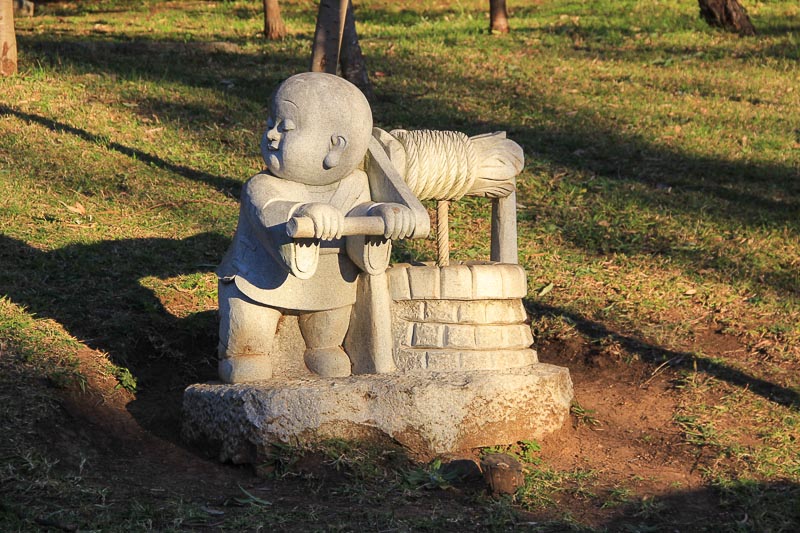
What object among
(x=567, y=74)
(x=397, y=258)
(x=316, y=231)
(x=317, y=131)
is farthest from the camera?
(x=567, y=74)

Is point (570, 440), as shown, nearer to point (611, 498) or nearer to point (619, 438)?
point (619, 438)

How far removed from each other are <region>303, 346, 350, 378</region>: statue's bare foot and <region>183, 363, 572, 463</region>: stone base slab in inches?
5.4

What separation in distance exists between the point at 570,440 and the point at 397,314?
0.92 meters

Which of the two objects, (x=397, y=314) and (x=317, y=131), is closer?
(x=317, y=131)

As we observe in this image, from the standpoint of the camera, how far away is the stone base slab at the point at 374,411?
13.3ft

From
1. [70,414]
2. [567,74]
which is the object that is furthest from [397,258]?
[567,74]

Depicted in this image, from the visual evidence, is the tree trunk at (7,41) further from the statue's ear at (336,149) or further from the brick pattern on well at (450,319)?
the brick pattern on well at (450,319)

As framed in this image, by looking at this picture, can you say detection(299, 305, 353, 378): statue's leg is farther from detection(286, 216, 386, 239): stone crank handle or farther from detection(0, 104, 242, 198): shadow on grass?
detection(0, 104, 242, 198): shadow on grass

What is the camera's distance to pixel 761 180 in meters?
7.99

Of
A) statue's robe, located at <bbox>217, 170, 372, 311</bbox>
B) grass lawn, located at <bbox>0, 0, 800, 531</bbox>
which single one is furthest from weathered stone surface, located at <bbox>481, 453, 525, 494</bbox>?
statue's robe, located at <bbox>217, 170, 372, 311</bbox>

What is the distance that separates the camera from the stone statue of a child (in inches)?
162

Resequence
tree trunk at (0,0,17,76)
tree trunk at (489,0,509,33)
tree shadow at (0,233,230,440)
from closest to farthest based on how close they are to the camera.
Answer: tree shadow at (0,233,230,440) → tree trunk at (0,0,17,76) → tree trunk at (489,0,509,33)

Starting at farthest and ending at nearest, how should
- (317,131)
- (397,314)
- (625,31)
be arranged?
1. (625,31)
2. (397,314)
3. (317,131)

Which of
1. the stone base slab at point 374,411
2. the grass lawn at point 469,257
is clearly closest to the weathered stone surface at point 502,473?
the grass lawn at point 469,257
